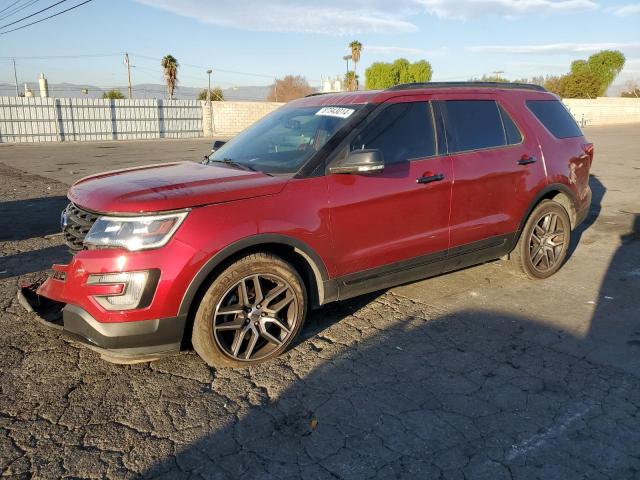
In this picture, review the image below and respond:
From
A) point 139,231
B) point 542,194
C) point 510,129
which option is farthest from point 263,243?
point 542,194

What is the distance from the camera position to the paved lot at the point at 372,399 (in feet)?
8.48

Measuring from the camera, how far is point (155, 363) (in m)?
3.56

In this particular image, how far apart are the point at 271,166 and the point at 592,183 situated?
32.6ft

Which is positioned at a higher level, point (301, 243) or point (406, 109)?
point (406, 109)

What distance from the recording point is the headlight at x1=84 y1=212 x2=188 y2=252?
3.05 m

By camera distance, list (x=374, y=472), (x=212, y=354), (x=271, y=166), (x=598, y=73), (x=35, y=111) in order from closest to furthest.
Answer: (x=374, y=472), (x=212, y=354), (x=271, y=166), (x=35, y=111), (x=598, y=73)

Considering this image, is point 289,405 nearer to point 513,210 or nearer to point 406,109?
point 406,109

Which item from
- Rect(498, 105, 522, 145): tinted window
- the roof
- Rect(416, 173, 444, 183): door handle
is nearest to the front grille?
the roof

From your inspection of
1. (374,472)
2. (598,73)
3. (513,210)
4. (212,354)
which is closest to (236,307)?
(212,354)

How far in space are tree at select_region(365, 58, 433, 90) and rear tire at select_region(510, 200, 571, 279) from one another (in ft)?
234

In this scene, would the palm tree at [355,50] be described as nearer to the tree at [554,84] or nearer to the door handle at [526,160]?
the tree at [554,84]

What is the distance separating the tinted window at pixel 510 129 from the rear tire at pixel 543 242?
73 cm

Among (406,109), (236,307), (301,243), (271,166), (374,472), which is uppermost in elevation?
(406,109)

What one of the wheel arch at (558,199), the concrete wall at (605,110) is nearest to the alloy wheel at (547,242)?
the wheel arch at (558,199)
